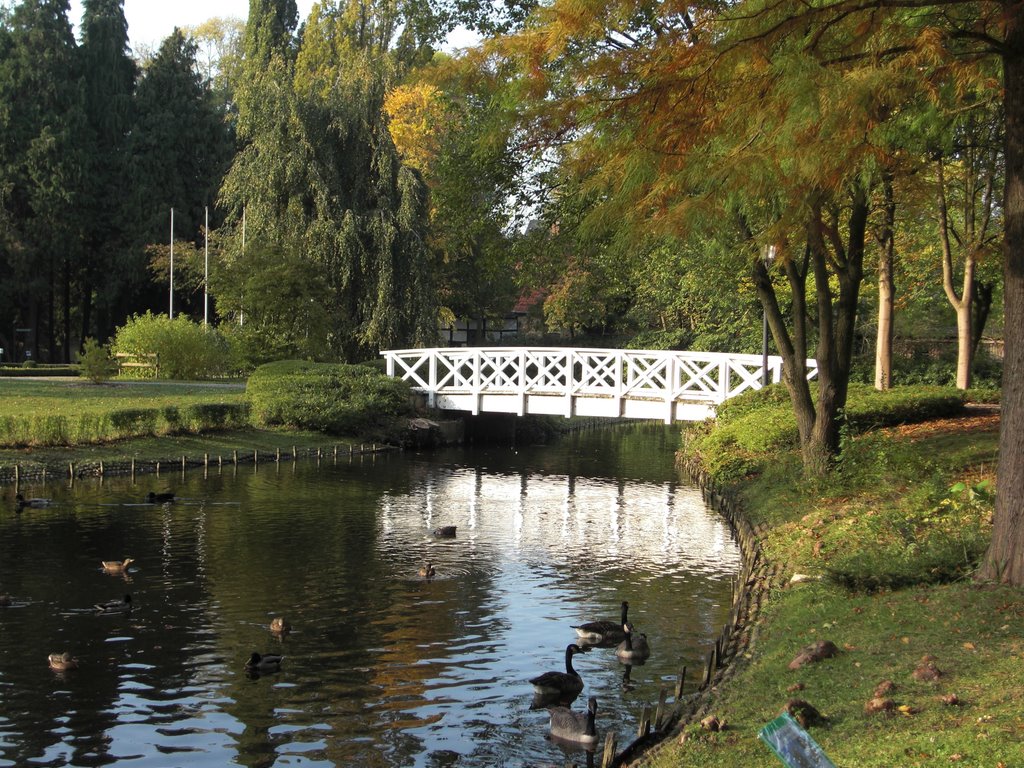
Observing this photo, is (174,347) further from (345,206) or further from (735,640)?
(735,640)

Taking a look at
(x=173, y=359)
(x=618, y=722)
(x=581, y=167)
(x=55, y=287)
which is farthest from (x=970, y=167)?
(x=55, y=287)

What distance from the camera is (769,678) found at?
315 inches

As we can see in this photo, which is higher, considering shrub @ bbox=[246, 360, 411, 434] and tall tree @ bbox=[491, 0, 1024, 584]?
tall tree @ bbox=[491, 0, 1024, 584]

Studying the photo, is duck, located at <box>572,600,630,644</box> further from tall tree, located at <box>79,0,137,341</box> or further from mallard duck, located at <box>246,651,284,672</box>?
tall tree, located at <box>79,0,137,341</box>

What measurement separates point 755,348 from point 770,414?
53.6ft

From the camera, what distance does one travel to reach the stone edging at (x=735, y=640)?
7.59 metres

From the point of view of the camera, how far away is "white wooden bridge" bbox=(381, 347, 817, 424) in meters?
26.7

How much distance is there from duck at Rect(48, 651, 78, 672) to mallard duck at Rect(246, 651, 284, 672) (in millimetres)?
1610

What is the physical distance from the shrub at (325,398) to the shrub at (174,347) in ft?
23.2

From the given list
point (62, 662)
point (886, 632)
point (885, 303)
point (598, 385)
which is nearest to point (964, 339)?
point (885, 303)

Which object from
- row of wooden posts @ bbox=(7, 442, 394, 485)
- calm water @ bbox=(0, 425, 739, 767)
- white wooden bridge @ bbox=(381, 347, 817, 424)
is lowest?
calm water @ bbox=(0, 425, 739, 767)

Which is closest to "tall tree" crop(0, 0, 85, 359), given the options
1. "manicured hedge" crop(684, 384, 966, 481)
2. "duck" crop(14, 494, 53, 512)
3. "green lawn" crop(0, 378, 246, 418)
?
"green lawn" crop(0, 378, 246, 418)

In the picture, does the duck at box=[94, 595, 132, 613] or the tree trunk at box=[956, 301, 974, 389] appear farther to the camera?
the tree trunk at box=[956, 301, 974, 389]

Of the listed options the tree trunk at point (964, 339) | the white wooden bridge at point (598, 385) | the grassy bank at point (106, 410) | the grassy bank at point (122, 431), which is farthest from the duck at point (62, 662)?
the tree trunk at point (964, 339)
